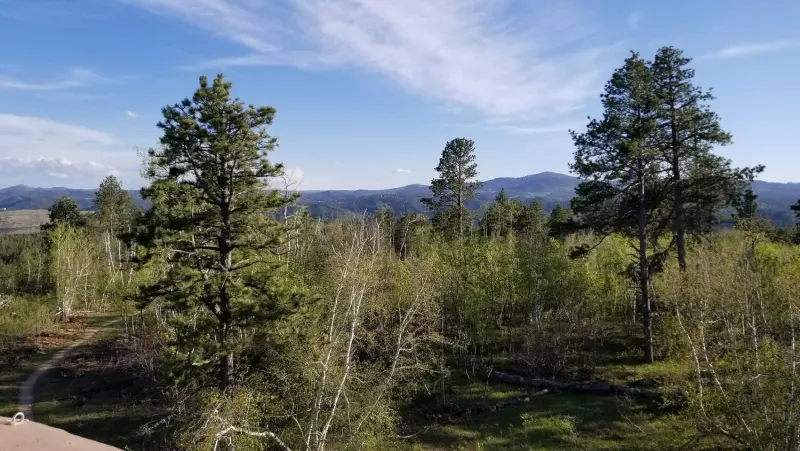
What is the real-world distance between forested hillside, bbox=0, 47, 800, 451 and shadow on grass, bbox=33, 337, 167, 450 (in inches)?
7.5

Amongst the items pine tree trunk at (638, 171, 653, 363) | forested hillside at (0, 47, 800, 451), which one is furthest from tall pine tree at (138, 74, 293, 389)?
pine tree trunk at (638, 171, 653, 363)

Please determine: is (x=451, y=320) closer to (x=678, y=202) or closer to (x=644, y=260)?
(x=644, y=260)

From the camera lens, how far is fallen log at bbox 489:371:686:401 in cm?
2197

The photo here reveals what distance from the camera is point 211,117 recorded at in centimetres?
1672

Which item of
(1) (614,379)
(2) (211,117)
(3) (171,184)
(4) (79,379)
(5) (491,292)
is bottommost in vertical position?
(4) (79,379)

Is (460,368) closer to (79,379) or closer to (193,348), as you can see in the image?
(193,348)

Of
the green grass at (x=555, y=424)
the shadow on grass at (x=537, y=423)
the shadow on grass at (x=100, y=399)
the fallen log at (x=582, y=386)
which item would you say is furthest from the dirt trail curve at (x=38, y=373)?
the fallen log at (x=582, y=386)

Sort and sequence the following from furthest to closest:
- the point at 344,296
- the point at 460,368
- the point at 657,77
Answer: the point at 460,368, the point at 657,77, the point at 344,296

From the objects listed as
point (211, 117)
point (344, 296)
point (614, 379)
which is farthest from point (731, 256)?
point (211, 117)

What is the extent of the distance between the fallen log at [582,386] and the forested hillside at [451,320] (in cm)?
13

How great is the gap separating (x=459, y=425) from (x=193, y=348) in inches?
474

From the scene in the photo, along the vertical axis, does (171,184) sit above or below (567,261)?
above

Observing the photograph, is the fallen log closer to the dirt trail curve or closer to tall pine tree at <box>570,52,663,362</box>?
tall pine tree at <box>570,52,663,362</box>

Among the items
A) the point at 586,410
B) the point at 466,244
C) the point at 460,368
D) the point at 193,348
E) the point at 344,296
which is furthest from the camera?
the point at 466,244
